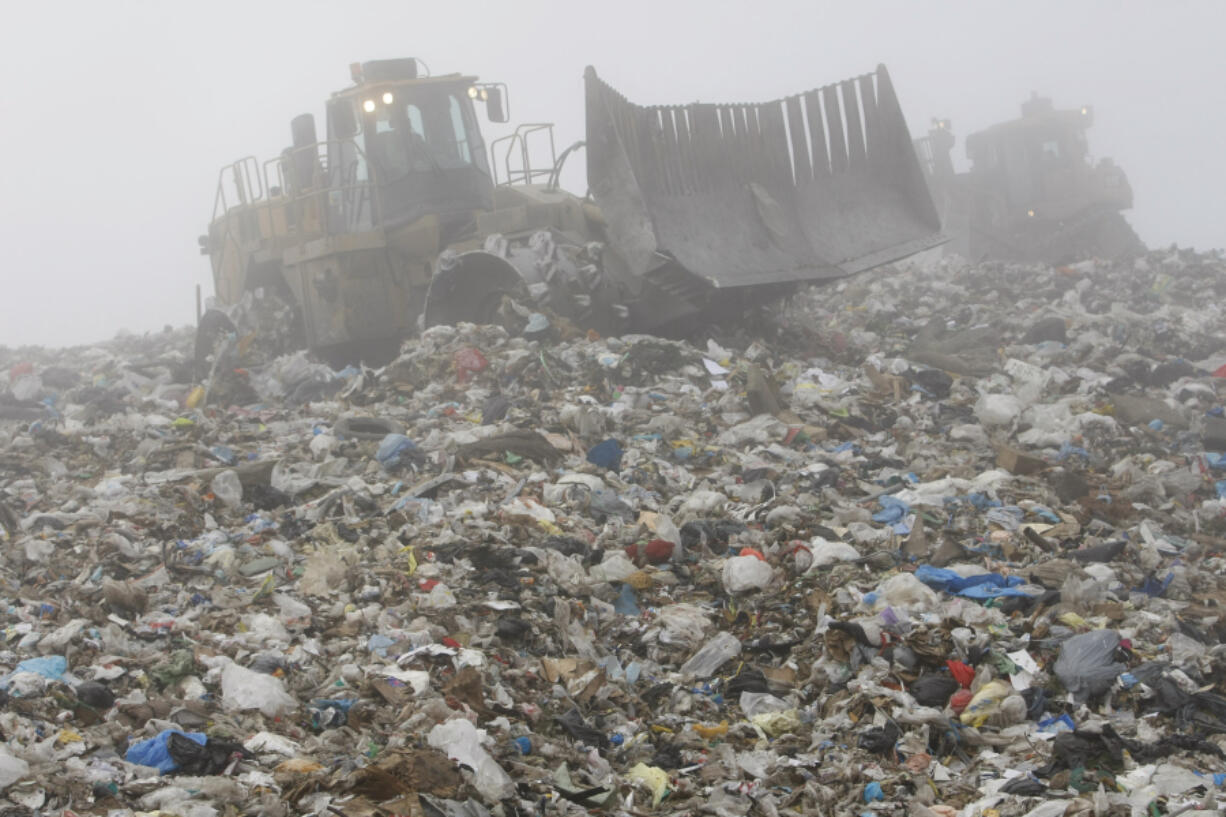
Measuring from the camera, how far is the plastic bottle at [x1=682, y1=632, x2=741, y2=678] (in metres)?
3.89

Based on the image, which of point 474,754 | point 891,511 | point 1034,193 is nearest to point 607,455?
point 891,511

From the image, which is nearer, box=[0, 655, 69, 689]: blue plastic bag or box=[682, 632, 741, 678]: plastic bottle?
box=[0, 655, 69, 689]: blue plastic bag

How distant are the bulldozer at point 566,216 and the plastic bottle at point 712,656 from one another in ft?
13.5

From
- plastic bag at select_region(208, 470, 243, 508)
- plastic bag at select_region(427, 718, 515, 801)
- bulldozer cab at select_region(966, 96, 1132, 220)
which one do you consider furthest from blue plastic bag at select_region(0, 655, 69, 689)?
bulldozer cab at select_region(966, 96, 1132, 220)

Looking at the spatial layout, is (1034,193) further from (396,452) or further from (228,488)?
(228,488)

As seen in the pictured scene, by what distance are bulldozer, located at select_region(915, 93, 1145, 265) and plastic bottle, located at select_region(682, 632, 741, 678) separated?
1476 cm

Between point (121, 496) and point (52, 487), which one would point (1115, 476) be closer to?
point (121, 496)

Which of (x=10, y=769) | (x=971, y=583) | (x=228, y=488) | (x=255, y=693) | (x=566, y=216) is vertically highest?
(x=566, y=216)

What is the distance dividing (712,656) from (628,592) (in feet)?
2.10

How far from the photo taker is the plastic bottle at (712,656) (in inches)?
153

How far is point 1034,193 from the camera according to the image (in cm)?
1845

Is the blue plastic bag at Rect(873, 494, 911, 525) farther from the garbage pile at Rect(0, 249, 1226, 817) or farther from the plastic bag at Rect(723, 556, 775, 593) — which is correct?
the plastic bag at Rect(723, 556, 775, 593)

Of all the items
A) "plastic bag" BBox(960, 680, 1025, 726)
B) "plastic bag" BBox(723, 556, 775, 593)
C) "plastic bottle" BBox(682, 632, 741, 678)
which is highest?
"plastic bag" BBox(723, 556, 775, 593)

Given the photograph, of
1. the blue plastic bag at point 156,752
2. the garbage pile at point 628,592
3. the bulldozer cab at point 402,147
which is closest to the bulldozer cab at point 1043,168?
the garbage pile at point 628,592
